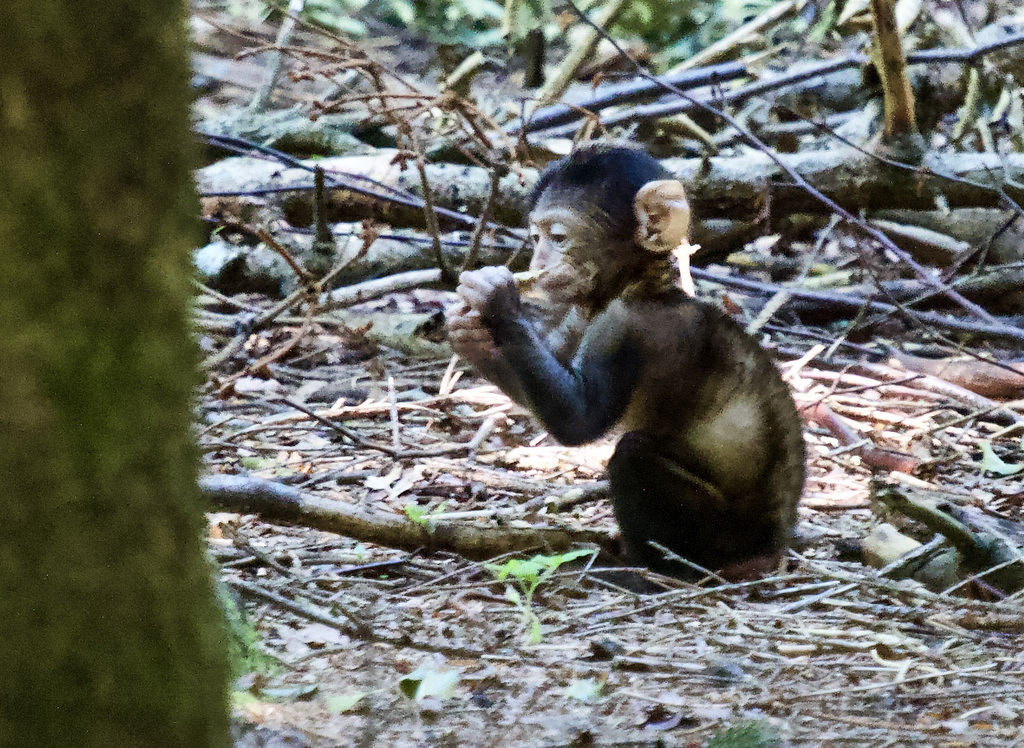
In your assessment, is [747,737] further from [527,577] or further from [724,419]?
[724,419]

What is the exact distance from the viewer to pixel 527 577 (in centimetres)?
342

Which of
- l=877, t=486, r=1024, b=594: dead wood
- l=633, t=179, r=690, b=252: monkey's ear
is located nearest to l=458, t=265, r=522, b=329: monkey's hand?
l=633, t=179, r=690, b=252: monkey's ear

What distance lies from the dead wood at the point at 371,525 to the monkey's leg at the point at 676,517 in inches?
10.5

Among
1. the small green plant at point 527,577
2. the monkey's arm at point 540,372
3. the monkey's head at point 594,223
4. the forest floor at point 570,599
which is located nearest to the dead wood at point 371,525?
the forest floor at point 570,599

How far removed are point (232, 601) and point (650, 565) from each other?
5.82 ft

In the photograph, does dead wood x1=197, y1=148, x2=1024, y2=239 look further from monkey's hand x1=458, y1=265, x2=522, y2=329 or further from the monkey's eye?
monkey's hand x1=458, y1=265, x2=522, y2=329

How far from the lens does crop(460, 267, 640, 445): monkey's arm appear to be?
3.63 metres

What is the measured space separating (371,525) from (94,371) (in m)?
2.39

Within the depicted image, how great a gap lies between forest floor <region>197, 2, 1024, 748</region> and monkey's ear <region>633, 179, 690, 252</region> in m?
1.12

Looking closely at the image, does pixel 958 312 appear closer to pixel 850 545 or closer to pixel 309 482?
pixel 850 545

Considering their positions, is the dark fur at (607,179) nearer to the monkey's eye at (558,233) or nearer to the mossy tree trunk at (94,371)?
the monkey's eye at (558,233)

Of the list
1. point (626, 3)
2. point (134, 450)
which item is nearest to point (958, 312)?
point (626, 3)

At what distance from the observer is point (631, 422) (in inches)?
165

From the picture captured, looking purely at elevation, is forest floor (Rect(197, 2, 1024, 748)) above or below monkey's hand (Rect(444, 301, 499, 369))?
below
